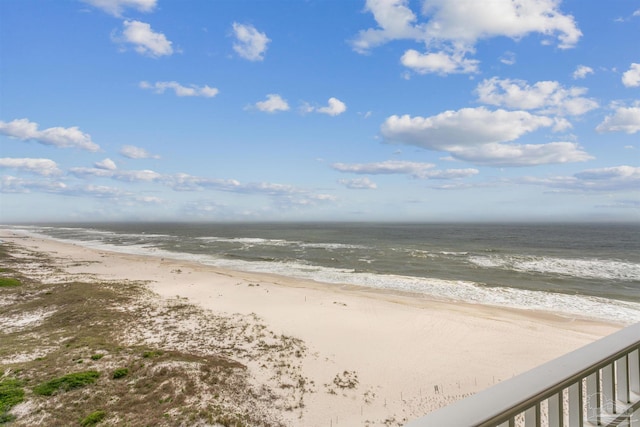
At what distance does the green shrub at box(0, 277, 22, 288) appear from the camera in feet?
57.8

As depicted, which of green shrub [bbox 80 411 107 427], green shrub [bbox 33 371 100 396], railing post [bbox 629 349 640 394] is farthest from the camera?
green shrub [bbox 33 371 100 396]

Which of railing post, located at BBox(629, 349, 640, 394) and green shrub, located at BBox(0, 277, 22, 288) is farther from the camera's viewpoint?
green shrub, located at BBox(0, 277, 22, 288)

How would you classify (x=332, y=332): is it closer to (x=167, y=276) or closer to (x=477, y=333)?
(x=477, y=333)

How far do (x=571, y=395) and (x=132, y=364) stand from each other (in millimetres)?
9424

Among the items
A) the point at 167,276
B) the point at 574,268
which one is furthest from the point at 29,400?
the point at 574,268

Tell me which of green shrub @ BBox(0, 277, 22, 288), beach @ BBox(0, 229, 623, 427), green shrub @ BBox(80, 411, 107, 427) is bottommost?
beach @ BBox(0, 229, 623, 427)

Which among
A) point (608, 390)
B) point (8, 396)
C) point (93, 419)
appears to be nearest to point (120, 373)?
point (93, 419)

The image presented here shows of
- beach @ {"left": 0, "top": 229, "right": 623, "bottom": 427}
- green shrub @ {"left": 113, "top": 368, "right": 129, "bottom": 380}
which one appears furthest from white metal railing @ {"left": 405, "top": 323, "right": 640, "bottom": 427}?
green shrub @ {"left": 113, "top": 368, "right": 129, "bottom": 380}

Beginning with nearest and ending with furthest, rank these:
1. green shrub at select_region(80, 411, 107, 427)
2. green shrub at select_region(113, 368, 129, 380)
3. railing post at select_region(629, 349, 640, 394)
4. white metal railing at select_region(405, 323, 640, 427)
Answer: white metal railing at select_region(405, 323, 640, 427) < railing post at select_region(629, 349, 640, 394) < green shrub at select_region(80, 411, 107, 427) < green shrub at select_region(113, 368, 129, 380)

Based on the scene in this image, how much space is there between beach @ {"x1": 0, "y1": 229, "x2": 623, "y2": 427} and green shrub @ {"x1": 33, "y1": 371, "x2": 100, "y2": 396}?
3.72 meters

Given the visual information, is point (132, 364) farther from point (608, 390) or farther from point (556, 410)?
point (608, 390)

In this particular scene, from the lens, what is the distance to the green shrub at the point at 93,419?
613cm

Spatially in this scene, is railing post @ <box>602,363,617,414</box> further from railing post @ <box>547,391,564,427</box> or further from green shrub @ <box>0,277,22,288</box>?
green shrub @ <box>0,277,22,288</box>

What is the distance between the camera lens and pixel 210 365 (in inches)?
335
